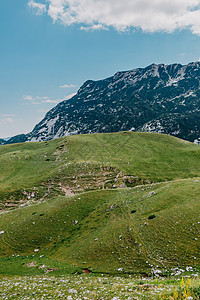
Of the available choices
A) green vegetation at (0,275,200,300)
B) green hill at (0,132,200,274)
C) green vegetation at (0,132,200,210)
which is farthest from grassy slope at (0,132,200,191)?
green vegetation at (0,275,200,300)

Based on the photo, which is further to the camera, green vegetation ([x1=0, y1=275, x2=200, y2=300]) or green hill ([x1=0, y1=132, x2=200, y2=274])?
green hill ([x1=0, y1=132, x2=200, y2=274])

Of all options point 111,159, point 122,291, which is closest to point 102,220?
point 122,291

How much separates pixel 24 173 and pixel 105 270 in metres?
71.7

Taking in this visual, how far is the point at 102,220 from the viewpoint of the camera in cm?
3325

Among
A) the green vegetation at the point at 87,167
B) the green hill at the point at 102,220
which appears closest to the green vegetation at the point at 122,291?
the green hill at the point at 102,220

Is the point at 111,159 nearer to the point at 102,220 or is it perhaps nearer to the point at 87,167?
the point at 87,167

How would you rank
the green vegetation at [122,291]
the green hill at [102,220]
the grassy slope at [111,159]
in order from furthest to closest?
the grassy slope at [111,159], the green hill at [102,220], the green vegetation at [122,291]

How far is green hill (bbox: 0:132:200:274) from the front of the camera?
2164 cm

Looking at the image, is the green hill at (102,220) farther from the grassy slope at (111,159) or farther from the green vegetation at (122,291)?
the green vegetation at (122,291)

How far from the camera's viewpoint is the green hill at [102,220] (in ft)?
71.0

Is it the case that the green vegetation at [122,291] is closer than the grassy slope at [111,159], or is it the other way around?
the green vegetation at [122,291]

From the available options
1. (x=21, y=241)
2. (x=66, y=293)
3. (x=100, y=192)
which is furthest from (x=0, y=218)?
(x=66, y=293)

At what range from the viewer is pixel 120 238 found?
2531 centimetres

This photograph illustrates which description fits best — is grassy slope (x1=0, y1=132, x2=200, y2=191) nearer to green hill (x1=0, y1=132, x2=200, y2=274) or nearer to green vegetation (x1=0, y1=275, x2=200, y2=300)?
green hill (x1=0, y1=132, x2=200, y2=274)
